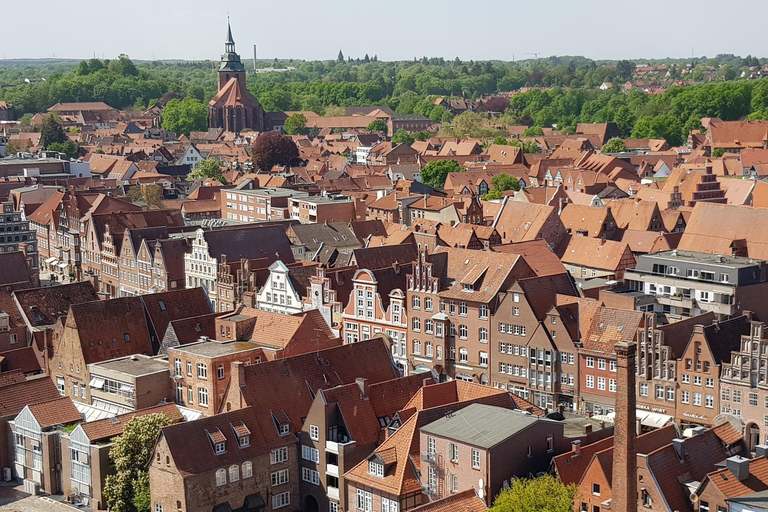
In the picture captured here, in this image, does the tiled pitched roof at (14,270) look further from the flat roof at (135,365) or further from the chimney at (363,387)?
the chimney at (363,387)

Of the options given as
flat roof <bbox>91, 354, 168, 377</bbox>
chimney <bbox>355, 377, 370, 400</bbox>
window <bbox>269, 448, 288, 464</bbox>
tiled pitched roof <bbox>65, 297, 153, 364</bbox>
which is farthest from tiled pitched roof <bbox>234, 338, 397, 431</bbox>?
tiled pitched roof <bbox>65, 297, 153, 364</bbox>

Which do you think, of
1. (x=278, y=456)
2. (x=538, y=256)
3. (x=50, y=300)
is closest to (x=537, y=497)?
(x=278, y=456)

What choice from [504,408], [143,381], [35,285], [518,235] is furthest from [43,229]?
[504,408]

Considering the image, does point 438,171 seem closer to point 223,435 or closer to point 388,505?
point 223,435

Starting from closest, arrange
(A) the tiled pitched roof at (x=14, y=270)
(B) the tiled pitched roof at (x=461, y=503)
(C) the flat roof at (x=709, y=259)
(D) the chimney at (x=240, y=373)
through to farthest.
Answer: (B) the tiled pitched roof at (x=461, y=503) → (D) the chimney at (x=240, y=373) → (C) the flat roof at (x=709, y=259) → (A) the tiled pitched roof at (x=14, y=270)

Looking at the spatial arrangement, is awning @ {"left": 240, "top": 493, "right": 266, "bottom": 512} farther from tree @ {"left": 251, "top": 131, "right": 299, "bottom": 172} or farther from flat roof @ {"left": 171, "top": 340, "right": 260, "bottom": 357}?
tree @ {"left": 251, "top": 131, "right": 299, "bottom": 172}

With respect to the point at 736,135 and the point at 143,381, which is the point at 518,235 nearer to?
the point at 143,381

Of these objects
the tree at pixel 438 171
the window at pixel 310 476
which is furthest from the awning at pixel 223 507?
the tree at pixel 438 171
